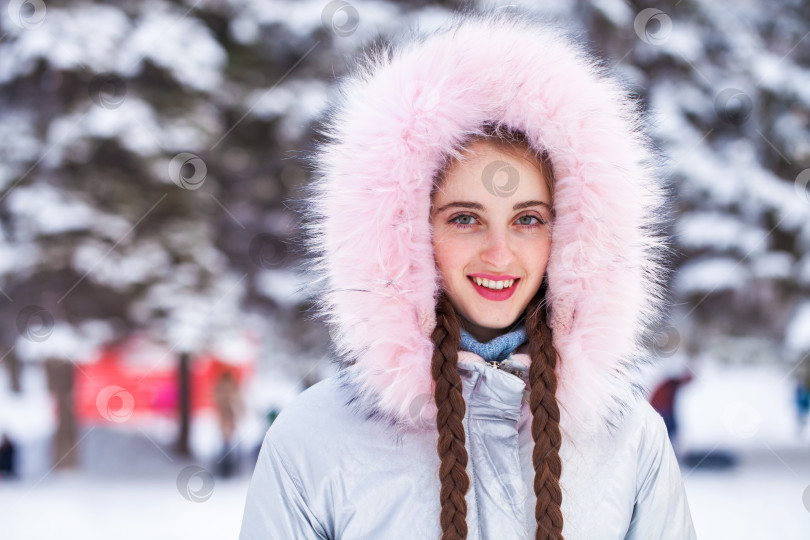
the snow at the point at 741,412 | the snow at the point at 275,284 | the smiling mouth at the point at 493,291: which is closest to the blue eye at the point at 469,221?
the smiling mouth at the point at 493,291

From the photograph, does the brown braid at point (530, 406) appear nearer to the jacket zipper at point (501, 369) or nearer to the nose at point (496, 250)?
the jacket zipper at point (501, 369)

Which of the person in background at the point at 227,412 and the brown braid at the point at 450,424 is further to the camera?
the person in background at the point at 227,412

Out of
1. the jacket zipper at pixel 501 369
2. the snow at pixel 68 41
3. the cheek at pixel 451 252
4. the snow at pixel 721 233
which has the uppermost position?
the snow at pixel 68 41

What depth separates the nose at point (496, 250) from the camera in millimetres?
1775

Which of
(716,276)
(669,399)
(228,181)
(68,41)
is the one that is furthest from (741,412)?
(68,41)

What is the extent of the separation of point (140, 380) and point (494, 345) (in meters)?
11.3

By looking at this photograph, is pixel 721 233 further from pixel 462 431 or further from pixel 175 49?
pixel 462 431

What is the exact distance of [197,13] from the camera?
934 cm

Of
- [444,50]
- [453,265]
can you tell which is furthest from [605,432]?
[444,50]

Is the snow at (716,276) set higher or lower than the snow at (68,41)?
lower

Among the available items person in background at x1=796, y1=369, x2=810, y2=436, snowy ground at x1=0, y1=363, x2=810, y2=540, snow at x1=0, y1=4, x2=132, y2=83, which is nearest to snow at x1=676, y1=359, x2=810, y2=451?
snowy ground at x1=0, y1=363, x2=810, y2=540

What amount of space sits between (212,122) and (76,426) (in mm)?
4826

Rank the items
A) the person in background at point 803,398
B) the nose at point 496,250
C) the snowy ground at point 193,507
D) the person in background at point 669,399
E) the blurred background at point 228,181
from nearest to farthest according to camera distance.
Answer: the nose at point 496,250 → the snowy ground at point 193,507 → the blurred background at point 228,181 → the person in background at point 669,399 → the person in background at point 803,398

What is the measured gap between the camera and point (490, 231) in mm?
1791
